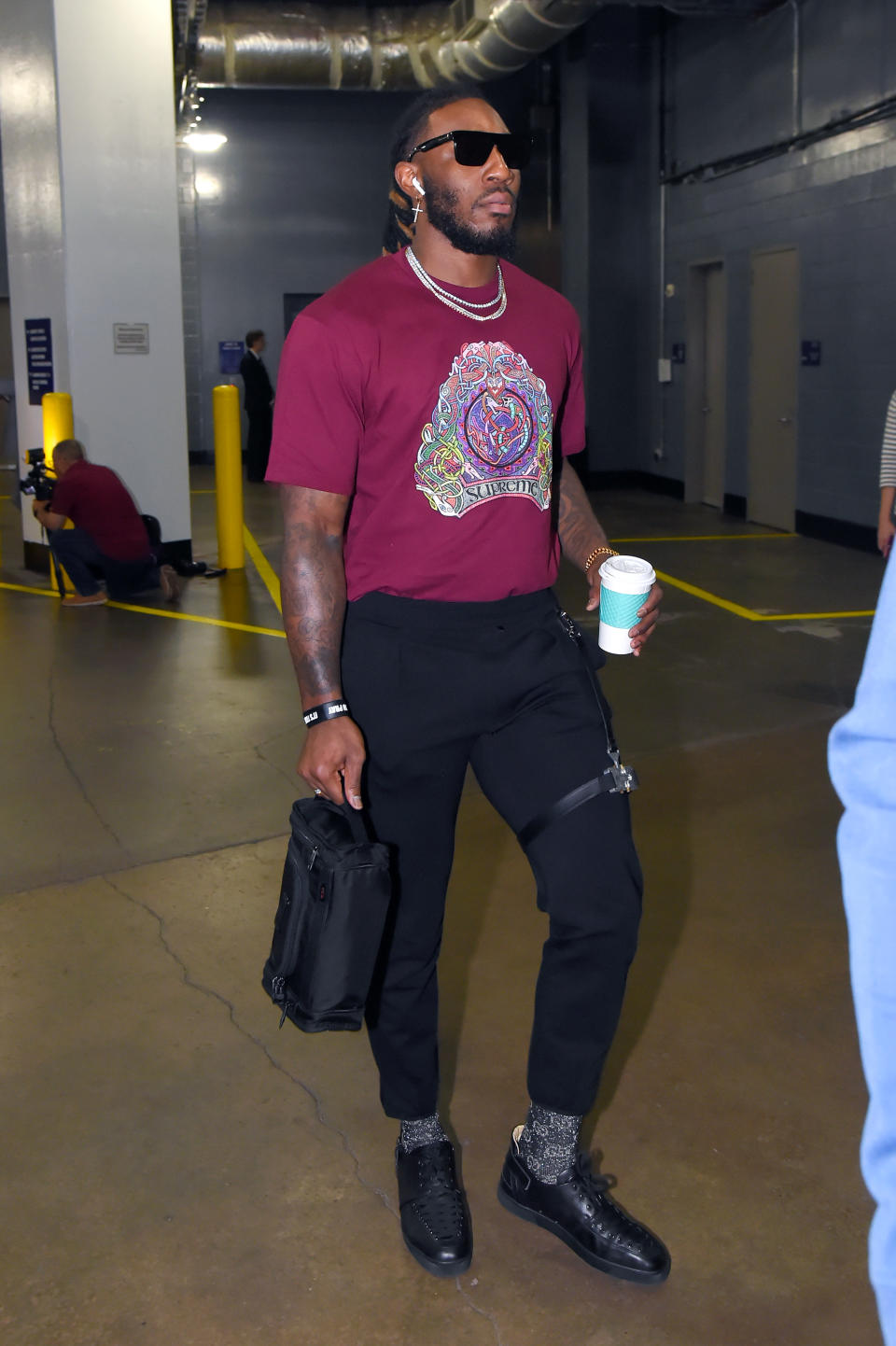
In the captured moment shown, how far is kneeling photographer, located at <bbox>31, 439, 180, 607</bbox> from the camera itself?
817cm

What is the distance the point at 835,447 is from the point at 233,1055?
9048 millimetres

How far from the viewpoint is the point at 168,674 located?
255 inches

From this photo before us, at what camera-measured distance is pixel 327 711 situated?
210 cm

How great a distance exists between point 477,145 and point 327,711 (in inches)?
37.8

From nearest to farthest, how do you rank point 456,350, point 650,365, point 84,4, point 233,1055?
point 456,350
point 233,1055
point 84,4
point 650,365

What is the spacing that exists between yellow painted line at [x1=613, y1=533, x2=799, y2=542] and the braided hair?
8951 mm

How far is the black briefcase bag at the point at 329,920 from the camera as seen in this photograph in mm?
2027

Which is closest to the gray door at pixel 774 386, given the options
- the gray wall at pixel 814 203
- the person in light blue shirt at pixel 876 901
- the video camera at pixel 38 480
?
the gray wall at pixel 814 203

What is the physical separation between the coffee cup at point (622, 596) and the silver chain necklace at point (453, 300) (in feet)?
1.54

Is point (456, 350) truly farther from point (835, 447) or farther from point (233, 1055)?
point (835, 447)

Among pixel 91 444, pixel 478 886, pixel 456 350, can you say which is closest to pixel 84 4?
pixel 91 444

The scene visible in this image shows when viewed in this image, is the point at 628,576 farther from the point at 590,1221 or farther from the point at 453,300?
the point at 590,1221

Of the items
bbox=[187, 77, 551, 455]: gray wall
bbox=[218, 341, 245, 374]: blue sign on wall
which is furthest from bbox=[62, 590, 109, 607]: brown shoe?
bbox=[218, 341, 245, 374]: blue sign on wall

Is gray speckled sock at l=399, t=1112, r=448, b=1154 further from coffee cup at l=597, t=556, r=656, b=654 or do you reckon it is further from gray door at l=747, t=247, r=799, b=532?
gray door at l=747, t=247, r=799, b=532
